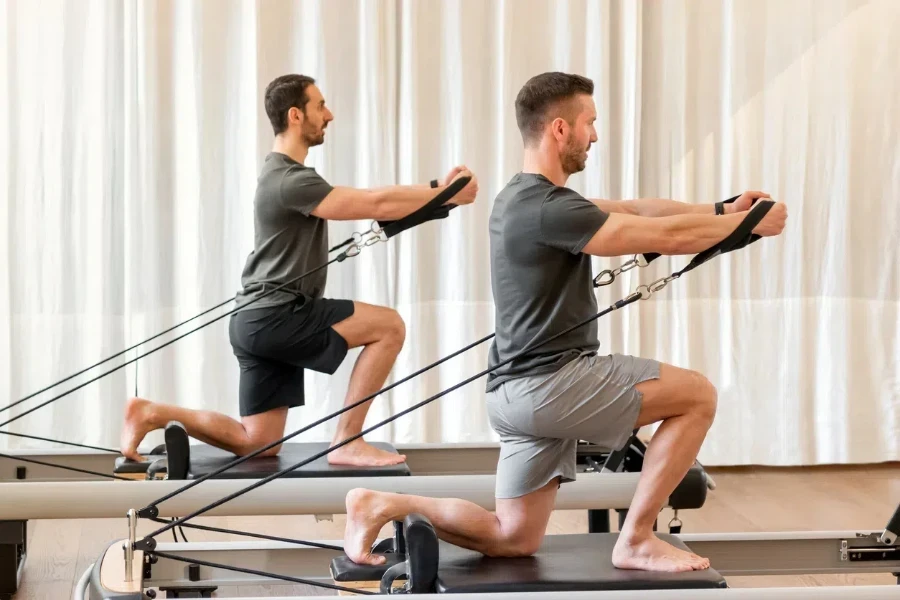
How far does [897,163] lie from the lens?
547 cm

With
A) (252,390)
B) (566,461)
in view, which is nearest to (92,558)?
(252,390)

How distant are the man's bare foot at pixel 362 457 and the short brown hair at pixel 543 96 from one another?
1.33 meters

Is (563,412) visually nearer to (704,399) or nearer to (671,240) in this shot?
(704,399)

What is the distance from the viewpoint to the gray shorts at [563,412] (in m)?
2.52

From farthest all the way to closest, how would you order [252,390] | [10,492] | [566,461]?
[252,390] → [10,492] → [566,461]

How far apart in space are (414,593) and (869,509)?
2.87m

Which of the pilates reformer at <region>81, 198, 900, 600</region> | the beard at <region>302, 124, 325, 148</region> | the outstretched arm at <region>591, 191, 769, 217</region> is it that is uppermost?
the beard at <region>302, 124, 325, 148</region>

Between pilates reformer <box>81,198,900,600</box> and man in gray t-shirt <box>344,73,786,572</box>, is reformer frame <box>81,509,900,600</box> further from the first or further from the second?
man in gray t-shirt <box>344,73,786,572</box>

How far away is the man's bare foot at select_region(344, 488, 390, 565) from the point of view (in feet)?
8.29

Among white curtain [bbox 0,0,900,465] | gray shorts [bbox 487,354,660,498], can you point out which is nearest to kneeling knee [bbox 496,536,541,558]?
gray shorts [bbox 487,354,660,498]

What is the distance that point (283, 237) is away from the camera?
3652 mm

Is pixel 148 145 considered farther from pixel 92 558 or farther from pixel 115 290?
pixel 92 558

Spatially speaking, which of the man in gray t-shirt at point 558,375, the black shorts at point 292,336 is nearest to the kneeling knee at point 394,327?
the black shorts at point 292,336

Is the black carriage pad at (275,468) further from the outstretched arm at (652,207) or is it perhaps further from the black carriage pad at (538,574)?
the outstretched arm at (652,207)
